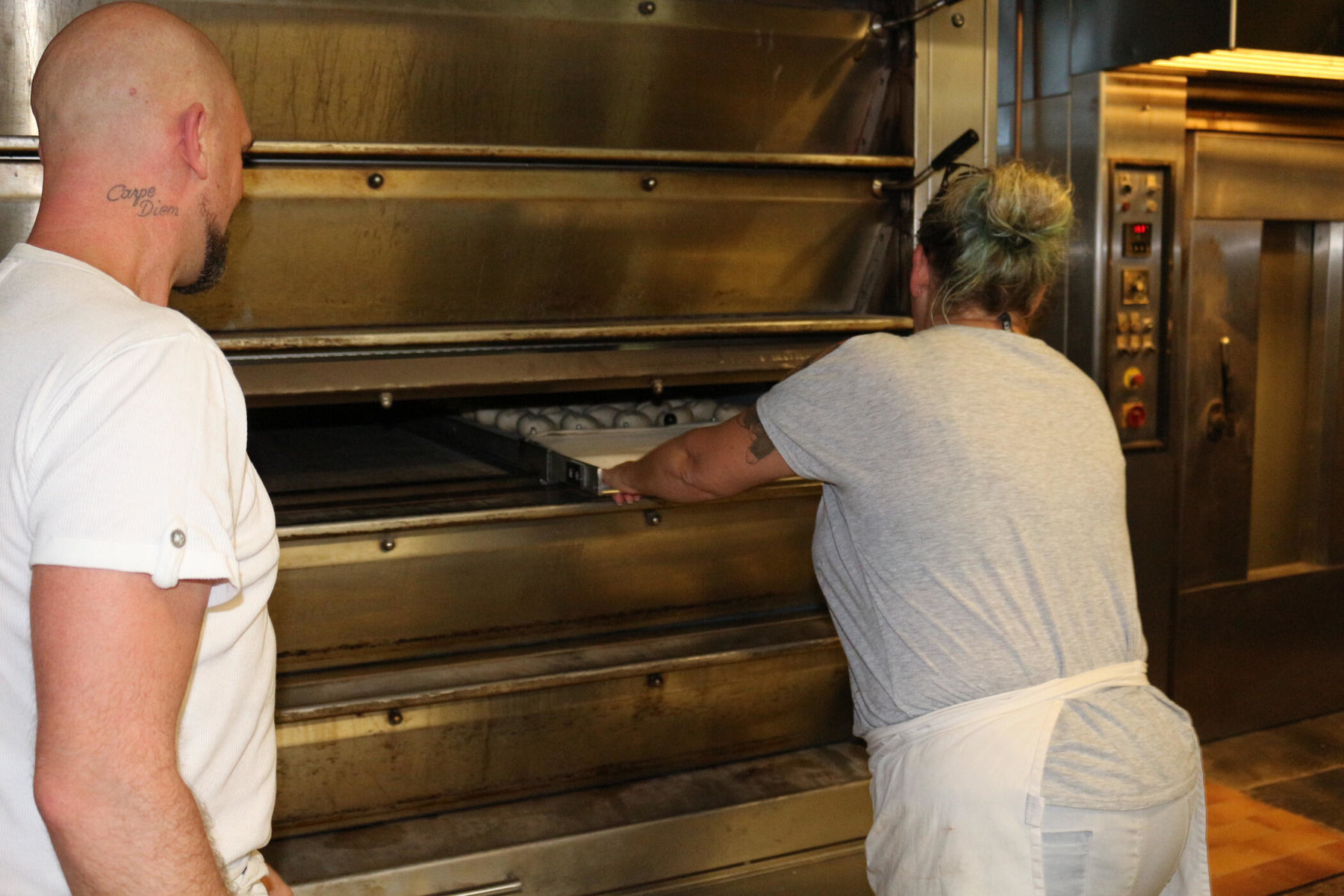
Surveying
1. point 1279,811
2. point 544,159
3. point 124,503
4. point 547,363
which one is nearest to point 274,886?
point 124,503

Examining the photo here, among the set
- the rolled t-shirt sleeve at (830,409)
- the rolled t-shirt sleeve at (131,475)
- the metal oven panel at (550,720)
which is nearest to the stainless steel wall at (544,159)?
the metal oven panel at (550,720)

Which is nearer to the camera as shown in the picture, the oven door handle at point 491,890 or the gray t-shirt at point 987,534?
the gray t-shirt at point 987,534

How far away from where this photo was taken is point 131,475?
904 millimetres

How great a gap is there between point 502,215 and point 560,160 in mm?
146

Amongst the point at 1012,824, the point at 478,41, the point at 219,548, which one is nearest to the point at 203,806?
the point at 219,548

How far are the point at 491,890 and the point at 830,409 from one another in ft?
3.63

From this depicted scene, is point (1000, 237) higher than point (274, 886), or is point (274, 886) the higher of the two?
point (1000, 237)

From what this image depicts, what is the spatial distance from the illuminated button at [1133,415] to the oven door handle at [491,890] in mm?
1954

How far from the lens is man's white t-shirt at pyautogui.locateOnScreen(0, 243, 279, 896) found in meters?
0.90

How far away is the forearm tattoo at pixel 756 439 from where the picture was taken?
1745 mm

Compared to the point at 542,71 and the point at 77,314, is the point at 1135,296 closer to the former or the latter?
the point at 542,71

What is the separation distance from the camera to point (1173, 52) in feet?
9.02

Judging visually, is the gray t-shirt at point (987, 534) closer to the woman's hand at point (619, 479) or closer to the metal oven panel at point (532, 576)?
the woman's hand at point (619, 479)

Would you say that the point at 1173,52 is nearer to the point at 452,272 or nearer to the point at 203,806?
the point at 452,272
